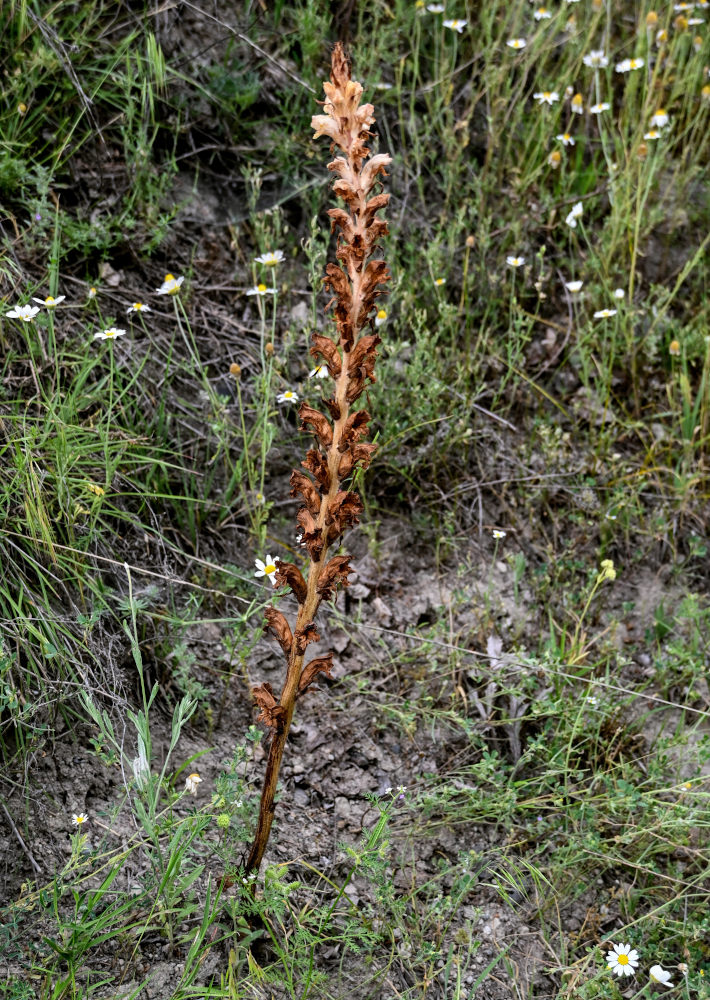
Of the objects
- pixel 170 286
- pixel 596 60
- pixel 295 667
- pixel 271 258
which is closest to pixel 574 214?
pixel 596 60

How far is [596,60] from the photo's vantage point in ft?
13.3

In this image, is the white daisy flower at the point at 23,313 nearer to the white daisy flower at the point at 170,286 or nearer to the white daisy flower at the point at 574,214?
the white daisy flower at the point at 170,286

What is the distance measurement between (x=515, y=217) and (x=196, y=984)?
10.3 feet

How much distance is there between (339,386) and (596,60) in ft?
10.4

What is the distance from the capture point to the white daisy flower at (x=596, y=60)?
13.1ft

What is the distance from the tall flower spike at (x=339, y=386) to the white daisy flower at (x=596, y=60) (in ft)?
9.05

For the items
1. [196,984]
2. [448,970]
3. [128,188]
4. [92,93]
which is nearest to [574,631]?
[448,970]

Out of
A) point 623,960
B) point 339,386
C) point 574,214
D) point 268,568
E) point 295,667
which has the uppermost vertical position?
point 339,386

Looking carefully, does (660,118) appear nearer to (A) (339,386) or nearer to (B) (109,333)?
(B) (109,333)

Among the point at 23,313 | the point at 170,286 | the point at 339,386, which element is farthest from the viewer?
the point at 170,286

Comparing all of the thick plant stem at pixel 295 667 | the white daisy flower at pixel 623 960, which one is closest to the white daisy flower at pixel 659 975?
the white daisy flower at pixel 623 960

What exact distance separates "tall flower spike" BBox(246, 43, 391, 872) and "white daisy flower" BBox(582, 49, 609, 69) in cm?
276

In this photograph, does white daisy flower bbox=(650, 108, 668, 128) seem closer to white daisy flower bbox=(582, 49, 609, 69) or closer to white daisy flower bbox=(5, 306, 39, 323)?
white daisy flower bbox=(582, 49, 609, 69)

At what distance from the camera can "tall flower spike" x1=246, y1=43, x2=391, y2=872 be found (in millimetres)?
1666
